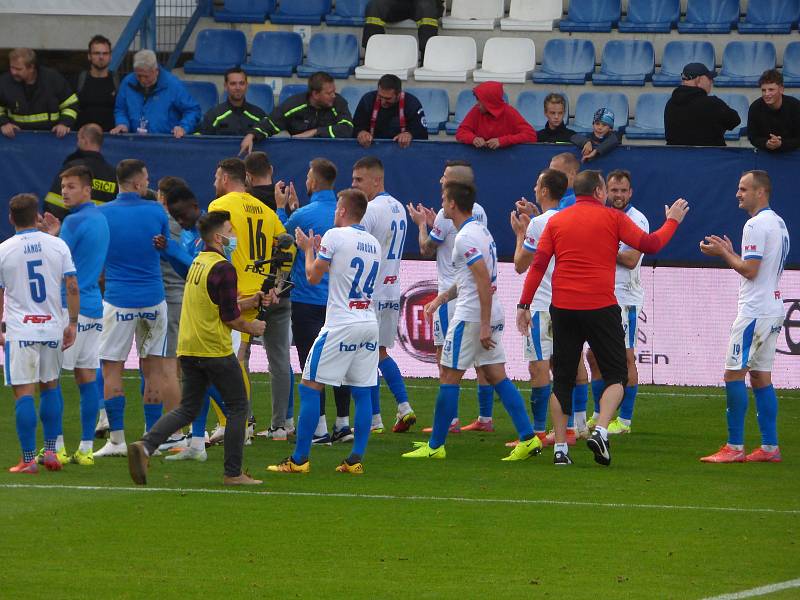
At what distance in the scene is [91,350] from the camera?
10.2 metres

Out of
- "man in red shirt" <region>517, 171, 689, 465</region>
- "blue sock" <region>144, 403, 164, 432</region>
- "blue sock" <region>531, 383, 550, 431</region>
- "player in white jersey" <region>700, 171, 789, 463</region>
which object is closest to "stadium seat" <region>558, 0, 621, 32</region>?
→ "player in white jersey" <region>700, 171, 789, 463</region>

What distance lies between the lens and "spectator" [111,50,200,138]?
1634cm

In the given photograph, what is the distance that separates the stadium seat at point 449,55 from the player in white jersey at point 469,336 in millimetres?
9645

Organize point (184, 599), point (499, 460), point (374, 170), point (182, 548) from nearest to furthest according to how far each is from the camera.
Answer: point (184, 599) → point (182, 548) → point (499, 460) → point (374, 170)

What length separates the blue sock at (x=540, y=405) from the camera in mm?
11141

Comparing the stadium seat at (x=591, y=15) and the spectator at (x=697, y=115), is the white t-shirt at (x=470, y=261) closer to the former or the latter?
the spectator at (x=697, y=115)

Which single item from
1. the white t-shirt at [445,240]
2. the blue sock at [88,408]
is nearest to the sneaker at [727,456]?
the white t-shirt at [445,240]

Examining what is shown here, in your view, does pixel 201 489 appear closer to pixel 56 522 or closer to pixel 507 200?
pixel 56 522

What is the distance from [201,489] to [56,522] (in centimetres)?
131

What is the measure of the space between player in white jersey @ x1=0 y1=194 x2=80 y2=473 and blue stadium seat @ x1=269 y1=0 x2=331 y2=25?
11.9 meters

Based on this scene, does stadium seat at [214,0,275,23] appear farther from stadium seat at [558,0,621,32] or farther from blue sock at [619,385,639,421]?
blue sock at [619,385,639,421]

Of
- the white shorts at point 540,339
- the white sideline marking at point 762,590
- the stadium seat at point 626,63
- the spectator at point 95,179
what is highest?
the stadium seat at point 626,63

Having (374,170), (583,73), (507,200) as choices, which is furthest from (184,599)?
(583,73)

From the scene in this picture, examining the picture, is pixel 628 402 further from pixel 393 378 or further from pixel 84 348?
pixel 84 348
